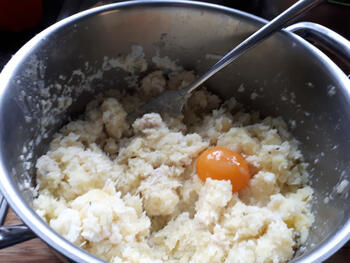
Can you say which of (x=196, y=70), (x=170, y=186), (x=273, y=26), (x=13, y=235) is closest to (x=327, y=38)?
(x=273, y=26)

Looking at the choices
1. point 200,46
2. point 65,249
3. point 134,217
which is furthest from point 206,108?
point 65,249

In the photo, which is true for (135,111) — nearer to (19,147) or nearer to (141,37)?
(141,37)

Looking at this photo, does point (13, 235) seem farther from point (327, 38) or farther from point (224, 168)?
point (327, 38)

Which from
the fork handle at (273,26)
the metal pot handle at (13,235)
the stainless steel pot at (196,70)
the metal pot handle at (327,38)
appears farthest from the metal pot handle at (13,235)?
the metal pot handle at (327,38)

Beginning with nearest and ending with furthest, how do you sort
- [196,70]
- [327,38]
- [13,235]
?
1. [13,235]
2. [327,38]
3. [196,70]

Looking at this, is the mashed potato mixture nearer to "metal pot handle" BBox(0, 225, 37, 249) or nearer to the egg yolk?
the egg yolk

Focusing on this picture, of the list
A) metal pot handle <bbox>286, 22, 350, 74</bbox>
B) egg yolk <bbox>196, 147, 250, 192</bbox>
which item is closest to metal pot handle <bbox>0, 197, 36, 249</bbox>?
egg yolk <bbox>196, 147, 250, 192</bbox>

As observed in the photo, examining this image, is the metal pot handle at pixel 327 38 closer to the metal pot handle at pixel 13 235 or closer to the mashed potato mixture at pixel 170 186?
the mashed potato mixture at pixel 170 186
